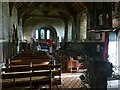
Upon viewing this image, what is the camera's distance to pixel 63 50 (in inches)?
607

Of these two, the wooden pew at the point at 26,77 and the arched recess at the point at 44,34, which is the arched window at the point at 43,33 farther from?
the wooden pew at the point at 26,77

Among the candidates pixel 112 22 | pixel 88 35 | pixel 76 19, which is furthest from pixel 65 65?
pixel 76 19

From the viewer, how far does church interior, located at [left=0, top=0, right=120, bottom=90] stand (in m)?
4.55

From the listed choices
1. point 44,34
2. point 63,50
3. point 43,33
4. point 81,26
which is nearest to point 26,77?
point 63,50

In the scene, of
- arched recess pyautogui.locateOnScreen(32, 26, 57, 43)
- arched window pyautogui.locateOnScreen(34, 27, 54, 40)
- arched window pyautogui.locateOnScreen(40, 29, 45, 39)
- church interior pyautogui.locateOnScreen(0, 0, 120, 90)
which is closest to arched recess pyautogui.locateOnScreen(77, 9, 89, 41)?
church interior pyautogui.locateOnScreen(0, 0, 120, 90)

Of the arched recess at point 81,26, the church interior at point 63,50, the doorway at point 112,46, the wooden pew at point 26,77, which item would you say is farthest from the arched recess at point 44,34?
the wooden pew at point 26,77

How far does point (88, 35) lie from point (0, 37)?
260 inches

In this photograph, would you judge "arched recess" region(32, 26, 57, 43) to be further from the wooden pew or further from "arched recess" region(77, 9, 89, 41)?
the wooden pew

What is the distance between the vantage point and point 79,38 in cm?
1623

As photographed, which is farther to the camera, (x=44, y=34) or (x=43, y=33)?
(x=43, y=33)

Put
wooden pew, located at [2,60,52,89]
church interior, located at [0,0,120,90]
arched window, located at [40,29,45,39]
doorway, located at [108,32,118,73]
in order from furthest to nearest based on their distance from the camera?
arched window, located at [40,29,45,39]
doorway, located at [108,32,118,73]
church interior, located at [0,0,120,90]
wooden pew, located at [2,60,52,89]

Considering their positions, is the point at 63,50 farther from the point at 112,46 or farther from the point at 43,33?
the point at 43,33

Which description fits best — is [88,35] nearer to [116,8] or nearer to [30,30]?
[116,8]

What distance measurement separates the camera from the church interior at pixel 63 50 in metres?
4.55
